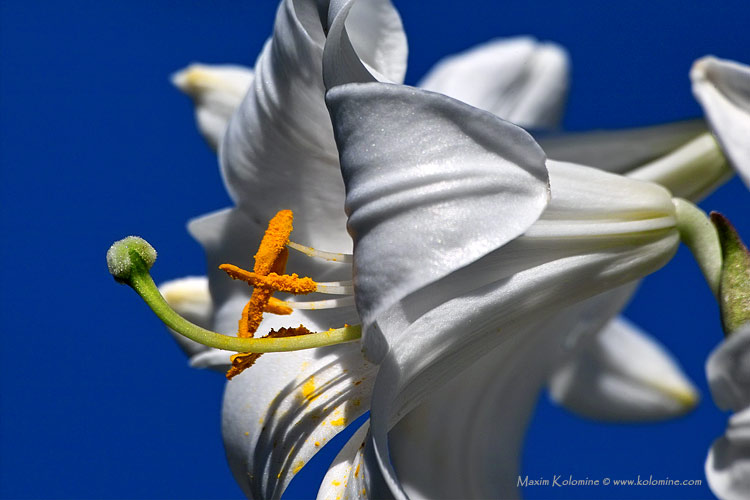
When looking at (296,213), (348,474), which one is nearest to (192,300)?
(296,213)

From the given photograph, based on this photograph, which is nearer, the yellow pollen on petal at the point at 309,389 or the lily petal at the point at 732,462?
the lily petal at the point at 732,462

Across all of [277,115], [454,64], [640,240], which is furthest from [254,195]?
[454,64]

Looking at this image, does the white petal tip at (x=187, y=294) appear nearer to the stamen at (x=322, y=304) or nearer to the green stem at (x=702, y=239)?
the stamen at (x=322, y=304)

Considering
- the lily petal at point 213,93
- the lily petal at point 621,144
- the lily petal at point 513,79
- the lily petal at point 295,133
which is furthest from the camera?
the lily petal at point 513,79

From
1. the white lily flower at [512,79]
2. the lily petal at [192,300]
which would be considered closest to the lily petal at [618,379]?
the white lily flower at [512,79]

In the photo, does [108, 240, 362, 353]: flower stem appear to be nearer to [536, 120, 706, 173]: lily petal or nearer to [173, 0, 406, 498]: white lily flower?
[173, 0, 406, 498]: white lily flower

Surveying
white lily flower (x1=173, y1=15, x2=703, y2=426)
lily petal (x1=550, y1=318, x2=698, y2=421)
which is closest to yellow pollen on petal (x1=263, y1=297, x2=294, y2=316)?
white lily flower (x1=173, y1=15, x2=703, y2=426)

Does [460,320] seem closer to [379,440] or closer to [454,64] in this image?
[379,440]
